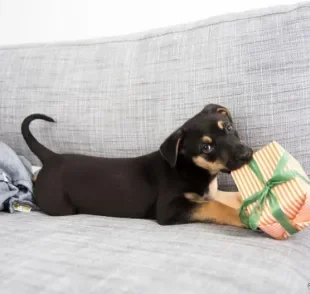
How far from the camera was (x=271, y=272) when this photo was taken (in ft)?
2.91

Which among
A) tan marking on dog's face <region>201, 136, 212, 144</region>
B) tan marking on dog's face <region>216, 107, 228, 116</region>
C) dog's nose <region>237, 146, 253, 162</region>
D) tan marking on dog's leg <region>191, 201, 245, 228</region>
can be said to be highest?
tan marking on dog's face <region>216, 107, 228, 116</region>

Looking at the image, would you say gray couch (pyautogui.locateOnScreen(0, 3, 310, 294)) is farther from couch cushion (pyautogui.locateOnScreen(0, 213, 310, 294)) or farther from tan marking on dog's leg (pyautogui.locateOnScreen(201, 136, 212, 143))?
tan marking on dog's leg (pyautogui.locateOnScreen(201, 136, 212, 143))

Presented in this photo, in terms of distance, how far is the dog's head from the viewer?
49.3 inches

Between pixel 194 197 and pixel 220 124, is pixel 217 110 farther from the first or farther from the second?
pixel 194 197

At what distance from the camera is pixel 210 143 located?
1.30 m

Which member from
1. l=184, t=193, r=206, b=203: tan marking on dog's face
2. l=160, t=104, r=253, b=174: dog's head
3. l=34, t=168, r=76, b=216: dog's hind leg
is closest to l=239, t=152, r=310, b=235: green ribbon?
l=160, t=104, r=253, b=174: dog's head

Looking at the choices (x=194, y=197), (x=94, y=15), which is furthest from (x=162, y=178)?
(x=94, y=15)

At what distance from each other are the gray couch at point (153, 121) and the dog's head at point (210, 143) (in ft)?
0.36

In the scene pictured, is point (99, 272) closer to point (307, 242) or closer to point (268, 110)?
point (307, 242)

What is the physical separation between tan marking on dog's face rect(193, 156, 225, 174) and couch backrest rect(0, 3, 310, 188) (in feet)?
0.51

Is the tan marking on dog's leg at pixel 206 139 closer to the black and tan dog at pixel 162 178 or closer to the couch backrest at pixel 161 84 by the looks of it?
the black and tan dog at pixel 162 178

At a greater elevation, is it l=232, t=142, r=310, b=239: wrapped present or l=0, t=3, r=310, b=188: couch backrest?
l=0, t=3, r=310, b=188: couch backrest

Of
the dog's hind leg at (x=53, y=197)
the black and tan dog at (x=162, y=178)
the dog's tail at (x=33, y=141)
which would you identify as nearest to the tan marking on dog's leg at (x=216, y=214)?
the black and tan dog at (x=162, y=178)

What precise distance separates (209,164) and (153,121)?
0.31 m
